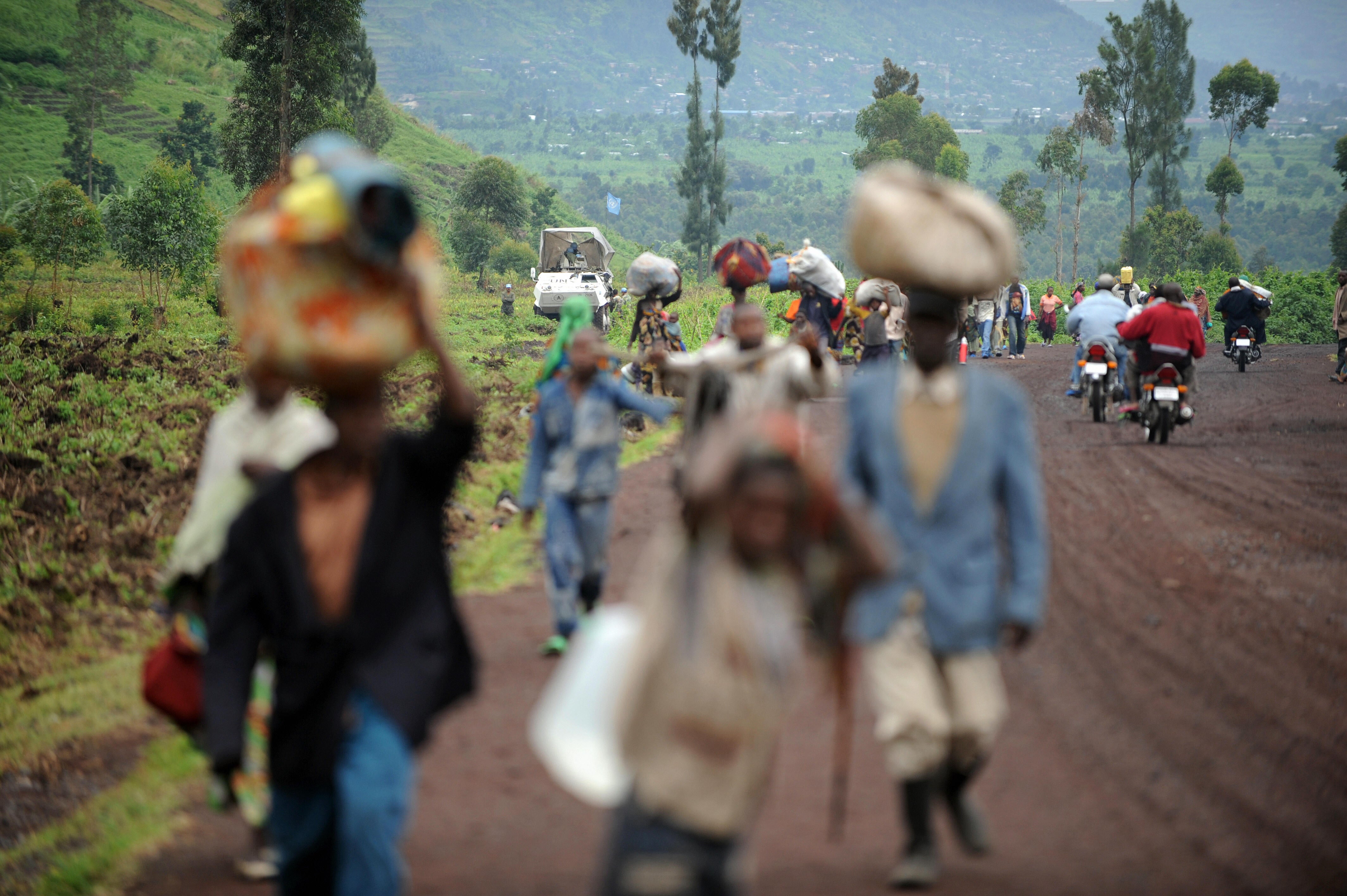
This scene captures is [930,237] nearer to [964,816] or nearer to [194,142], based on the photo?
[964,816]

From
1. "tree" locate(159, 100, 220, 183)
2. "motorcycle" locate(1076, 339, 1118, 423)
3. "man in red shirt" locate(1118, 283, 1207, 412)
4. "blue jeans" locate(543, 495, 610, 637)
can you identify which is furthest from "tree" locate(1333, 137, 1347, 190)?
"blue jeans" locate(543, 495, 610, 637)

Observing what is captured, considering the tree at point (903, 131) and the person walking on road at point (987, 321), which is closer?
the person walking on road at point (987, 321)

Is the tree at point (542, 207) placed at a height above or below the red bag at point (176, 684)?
above

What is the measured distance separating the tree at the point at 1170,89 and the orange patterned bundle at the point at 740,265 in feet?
285

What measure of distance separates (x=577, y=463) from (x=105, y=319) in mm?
28140

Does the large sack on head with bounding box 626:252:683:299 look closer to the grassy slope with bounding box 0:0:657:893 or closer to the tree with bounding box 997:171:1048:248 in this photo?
the grassy slope with bounding box 0:0:657:893

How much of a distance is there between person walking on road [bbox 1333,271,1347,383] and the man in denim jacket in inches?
797

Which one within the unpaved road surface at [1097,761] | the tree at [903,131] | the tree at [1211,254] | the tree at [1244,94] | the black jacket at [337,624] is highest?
the tree at [1244,94]

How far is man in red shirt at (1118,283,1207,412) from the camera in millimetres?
16156

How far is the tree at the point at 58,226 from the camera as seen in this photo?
3466 centimetres

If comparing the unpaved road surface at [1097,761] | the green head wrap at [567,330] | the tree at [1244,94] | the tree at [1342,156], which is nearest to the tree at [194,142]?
the tree at [1244,94]

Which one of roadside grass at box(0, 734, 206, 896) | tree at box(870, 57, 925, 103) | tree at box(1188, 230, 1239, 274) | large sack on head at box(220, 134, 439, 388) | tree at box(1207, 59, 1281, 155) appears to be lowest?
roadside grass at box(0, 734, 206, 896)

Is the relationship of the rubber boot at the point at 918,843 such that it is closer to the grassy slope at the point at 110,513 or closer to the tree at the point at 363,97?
the grassy slope at the point at 110,513

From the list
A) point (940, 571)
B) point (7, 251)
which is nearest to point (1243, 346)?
point (940, 571)
